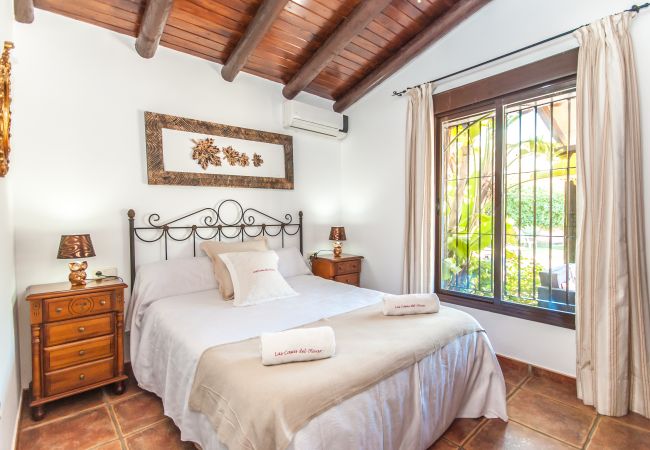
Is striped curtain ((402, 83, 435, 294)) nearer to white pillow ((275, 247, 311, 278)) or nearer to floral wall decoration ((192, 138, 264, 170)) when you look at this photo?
white pillow ((275, 247, 311, 278))

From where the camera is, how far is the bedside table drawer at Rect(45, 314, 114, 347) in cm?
193

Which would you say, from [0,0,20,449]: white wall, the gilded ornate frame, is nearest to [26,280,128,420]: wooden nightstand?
[0,0,20,449]: white wall

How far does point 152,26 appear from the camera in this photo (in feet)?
7.35

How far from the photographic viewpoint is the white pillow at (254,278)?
223cm

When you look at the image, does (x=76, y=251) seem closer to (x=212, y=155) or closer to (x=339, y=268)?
(x=212, y=155)

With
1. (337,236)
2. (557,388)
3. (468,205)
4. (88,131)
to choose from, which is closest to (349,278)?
(337,236)

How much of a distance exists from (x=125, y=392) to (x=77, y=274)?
88 cm

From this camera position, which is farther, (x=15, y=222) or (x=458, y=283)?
(x=458, y=283)

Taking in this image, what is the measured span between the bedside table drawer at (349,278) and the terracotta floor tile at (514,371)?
153 centimetres

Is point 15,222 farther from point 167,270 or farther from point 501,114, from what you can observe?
point 501,114

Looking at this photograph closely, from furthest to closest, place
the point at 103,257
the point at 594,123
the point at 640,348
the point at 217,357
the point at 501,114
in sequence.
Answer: the point at 501,114 → the point at 103,257 → the point at 594,123 → the point at 640,348 → the point at 217,357

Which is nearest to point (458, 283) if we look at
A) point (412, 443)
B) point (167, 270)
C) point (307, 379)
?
point (412, 443)

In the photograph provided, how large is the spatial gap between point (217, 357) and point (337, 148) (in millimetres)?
3051

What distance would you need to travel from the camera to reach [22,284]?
2.14 metres
